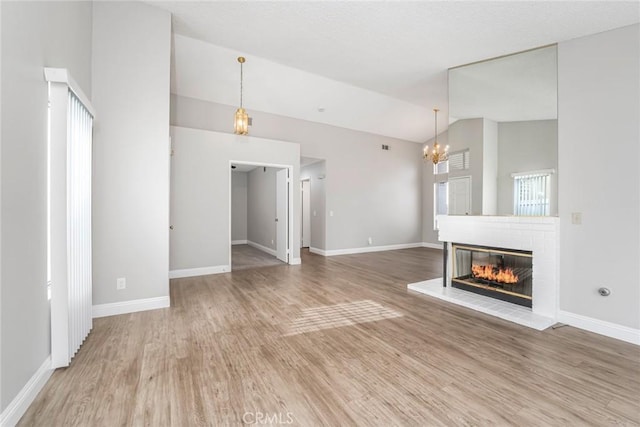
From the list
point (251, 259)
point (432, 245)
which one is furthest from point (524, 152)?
point (251, 259)

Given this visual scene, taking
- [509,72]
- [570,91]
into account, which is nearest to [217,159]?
[509,72]

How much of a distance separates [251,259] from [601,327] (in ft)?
19.5

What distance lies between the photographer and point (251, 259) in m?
6.68

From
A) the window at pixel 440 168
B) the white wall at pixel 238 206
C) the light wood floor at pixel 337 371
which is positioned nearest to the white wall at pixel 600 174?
the light wood floor at pixel 337 371

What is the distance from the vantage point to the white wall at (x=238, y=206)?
960 centimetres

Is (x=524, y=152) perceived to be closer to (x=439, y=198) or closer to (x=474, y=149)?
(x=474, y=149)

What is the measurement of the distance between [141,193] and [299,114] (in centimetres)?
421

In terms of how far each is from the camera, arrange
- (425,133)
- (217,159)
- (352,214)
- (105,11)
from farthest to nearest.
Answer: (425,133) < (352,214) < (217,159) < (105,11)

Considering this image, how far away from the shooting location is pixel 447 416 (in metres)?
1.63

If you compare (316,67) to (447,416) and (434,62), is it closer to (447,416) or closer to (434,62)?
(434,62)

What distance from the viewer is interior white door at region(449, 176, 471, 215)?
4.04m

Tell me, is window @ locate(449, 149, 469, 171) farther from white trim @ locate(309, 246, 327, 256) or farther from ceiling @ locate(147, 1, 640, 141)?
white trim @ locate(309, 246, 327, 256)

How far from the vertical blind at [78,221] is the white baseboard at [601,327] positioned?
4.77 meters

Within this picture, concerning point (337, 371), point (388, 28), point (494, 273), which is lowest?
point (337, 371)
